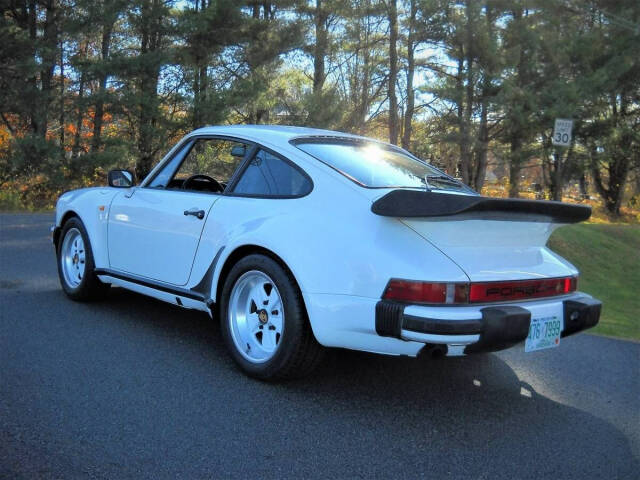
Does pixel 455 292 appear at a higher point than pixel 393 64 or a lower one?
lower

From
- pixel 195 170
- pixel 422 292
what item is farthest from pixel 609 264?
pixel 422 292

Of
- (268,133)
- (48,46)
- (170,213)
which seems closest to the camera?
(268,133)

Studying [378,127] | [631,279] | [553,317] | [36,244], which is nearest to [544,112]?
[378,127]

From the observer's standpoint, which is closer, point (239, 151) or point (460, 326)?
point (460, 326)

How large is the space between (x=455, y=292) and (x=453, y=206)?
449mm

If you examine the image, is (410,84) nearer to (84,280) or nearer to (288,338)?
(84,280)

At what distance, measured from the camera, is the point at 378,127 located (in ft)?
106

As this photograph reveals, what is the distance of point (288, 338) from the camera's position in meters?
3.42

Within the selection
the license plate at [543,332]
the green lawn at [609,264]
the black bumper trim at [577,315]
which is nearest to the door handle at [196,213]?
the license plate at [543,332]

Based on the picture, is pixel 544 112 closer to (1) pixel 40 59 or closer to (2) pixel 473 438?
(1) pixel 40 59

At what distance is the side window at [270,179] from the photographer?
3.67 metres

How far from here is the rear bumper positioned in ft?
9.71

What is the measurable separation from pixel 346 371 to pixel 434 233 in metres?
1.32

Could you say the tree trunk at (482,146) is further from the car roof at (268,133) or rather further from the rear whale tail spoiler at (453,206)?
the rear whale tail spoiler at (453,206)
